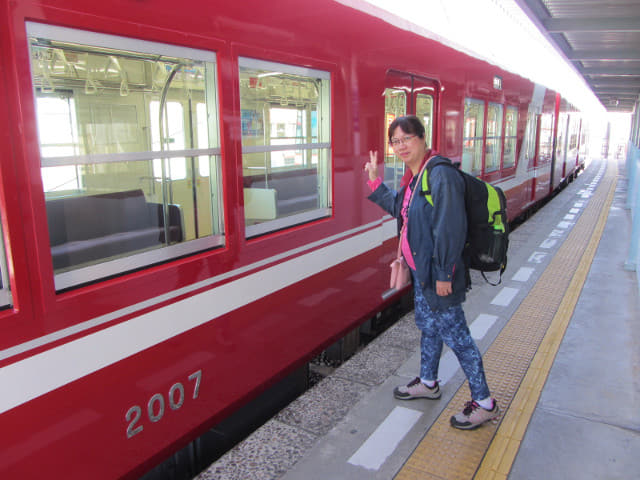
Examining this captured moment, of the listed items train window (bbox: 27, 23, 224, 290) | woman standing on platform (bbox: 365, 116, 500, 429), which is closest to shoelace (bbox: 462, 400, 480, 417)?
woman standing on platform (bbox: 365, 116, 500, 429)

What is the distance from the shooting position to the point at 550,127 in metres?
11.5

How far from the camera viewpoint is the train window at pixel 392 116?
13.5 ft

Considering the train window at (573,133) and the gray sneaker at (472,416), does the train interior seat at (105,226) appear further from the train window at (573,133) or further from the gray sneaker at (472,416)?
the train window at (573,133)

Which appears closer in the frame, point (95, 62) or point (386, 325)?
point (95, 62)

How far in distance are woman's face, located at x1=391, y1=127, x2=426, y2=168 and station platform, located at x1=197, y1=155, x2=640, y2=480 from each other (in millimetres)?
1479

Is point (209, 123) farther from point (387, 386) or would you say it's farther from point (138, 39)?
point (387, 386)

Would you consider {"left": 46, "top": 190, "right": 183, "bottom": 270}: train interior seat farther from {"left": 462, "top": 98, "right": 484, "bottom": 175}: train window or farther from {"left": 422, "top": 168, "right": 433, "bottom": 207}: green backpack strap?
{"left": 462, "top": 98, "right": 484, "bottom": 175}: train window

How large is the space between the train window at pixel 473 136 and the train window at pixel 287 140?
2706 millimetres

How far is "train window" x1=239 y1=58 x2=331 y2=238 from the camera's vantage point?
3013 millimetres

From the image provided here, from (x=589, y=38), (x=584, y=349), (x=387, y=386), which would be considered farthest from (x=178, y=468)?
(x=589, y=38)

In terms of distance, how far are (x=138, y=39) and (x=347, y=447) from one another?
85.6 inches

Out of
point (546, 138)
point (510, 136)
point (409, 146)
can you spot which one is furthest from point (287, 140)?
point (546, 138)

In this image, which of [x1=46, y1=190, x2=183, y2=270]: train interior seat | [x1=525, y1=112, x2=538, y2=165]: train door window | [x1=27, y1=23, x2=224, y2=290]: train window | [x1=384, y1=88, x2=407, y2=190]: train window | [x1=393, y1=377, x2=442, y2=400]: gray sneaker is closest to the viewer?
[x1=27, y1=23, x2=224, y2=290]: train window

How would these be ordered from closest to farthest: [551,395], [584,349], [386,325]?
[551,395] < [584,349] < [386,325]
